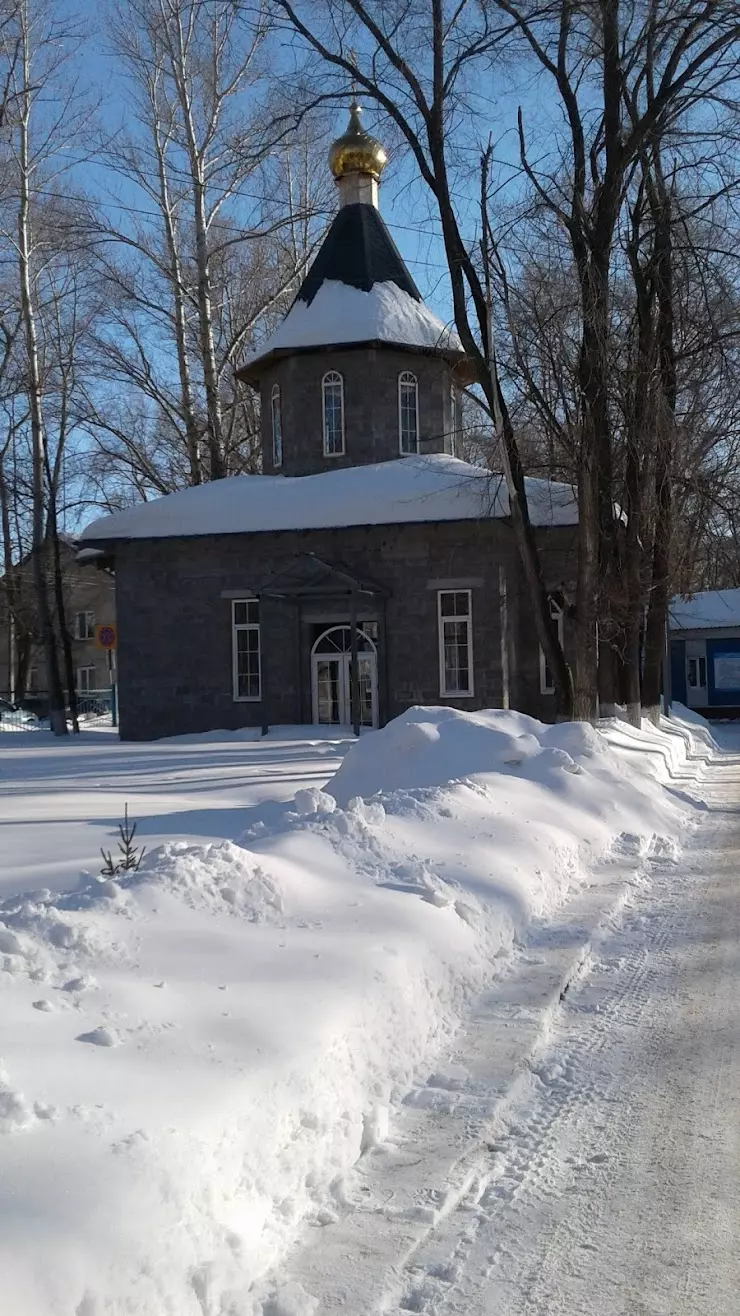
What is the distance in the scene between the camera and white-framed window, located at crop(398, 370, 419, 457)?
2919cm

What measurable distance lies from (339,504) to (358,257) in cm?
835

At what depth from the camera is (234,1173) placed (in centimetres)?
382

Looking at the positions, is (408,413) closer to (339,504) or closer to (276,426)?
(276,426)

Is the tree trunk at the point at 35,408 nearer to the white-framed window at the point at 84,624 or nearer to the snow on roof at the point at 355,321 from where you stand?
the snow on roof at the point at 355,321

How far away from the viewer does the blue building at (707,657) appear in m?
43.5

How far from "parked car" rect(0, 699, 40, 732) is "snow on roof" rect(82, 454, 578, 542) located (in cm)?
1362

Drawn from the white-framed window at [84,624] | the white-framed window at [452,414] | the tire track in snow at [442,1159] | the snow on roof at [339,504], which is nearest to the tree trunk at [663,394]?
the snow on roof at [339,504]

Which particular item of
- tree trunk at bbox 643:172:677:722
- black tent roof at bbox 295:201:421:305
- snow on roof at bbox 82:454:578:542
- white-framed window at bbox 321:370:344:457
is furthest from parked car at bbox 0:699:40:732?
tree trunk at bbox 643:172:677:722

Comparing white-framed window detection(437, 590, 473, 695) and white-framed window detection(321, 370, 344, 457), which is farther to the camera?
white-framed window detection(321, 370, 344, 457)

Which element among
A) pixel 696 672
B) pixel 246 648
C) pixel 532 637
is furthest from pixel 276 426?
pixel 696 672

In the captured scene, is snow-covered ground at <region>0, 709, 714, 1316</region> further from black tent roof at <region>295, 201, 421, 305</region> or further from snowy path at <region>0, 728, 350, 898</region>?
black tent roof at <region>295, 201, 421, 305</region>

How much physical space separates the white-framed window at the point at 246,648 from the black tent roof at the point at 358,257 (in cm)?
849

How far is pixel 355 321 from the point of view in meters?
28.8

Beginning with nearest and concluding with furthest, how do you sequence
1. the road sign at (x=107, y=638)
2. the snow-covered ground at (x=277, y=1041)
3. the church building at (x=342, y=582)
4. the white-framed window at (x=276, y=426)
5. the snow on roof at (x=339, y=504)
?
the snow-covered ground at (x=277, y=1041) → the snow on roof at (x=339, y=504) → the church building at (x=342, y=582) → the road sign at (x=107, y=638) → the white-framed window at (x=276, y=426)
